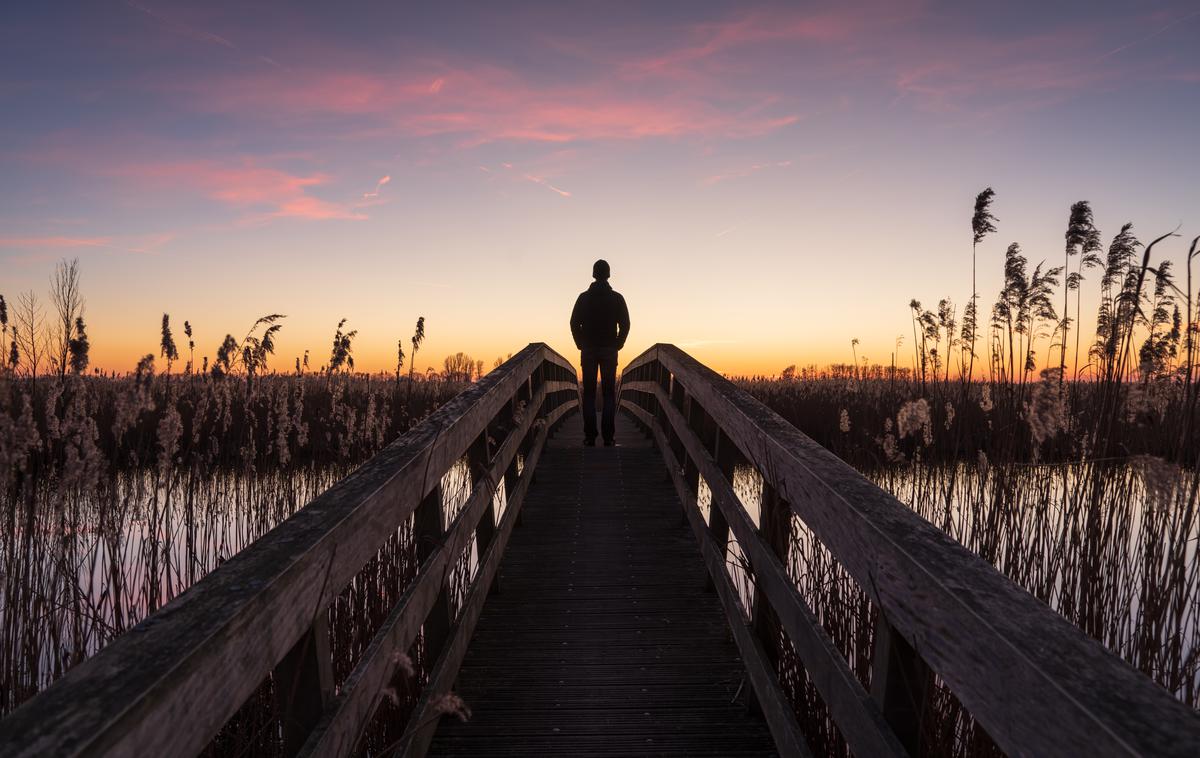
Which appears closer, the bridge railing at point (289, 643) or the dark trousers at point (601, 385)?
the bridge railing at point (289, 643)

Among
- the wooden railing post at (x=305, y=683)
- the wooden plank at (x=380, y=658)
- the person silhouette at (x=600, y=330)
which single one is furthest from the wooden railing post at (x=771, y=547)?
the person silhouette at (x=600, y=330)

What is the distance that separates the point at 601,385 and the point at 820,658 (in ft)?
22.7

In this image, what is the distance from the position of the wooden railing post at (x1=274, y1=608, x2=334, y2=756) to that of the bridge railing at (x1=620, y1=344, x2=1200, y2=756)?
3.99 feet

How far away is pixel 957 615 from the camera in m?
1.36

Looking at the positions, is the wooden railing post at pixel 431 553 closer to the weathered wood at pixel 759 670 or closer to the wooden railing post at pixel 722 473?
the weathered wood at pixel 759 670

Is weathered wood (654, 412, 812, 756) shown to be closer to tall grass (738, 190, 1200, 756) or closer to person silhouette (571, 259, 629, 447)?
tall grass (738, 190, 1200, 756)

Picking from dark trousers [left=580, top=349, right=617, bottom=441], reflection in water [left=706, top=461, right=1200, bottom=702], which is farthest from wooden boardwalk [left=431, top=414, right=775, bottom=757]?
dark trousers [left=580, top=349, right=617, bottom=441]

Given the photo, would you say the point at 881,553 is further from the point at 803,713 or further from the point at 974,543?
the point at 974,543

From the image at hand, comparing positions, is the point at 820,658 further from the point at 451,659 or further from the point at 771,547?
the point at 451,659

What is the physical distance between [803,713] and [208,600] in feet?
7.21

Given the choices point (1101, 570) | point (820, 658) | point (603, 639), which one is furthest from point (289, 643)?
point (1101, 570)

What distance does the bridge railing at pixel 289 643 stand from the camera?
1.03 m

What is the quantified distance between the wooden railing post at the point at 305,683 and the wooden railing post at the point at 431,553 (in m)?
0.99

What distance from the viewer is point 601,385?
29.2ft
